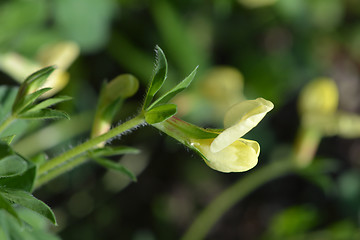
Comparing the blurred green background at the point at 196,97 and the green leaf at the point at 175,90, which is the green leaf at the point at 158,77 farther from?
the blurred green background at the point at 196,97

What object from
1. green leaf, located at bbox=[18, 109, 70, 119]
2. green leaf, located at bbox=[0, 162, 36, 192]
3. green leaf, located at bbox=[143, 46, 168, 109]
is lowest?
green leaf, located at bbox=[0, 162, 36, 192]

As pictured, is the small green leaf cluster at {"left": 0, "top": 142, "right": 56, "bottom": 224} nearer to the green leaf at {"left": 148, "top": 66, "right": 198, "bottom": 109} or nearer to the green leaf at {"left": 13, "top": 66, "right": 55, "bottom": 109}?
the green leaf at {"left": 13, "top": 66, "right": 55, "bottom": 109}

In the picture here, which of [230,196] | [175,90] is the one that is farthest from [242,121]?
[230,196]

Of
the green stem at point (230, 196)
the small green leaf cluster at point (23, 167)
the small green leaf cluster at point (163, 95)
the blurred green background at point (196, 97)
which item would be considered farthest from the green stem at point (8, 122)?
the green stem at point (230, 196)

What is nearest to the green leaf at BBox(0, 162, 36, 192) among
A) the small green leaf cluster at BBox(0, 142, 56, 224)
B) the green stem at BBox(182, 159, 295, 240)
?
the small green leaf cluster at BBox(0, 142, 56, 224)

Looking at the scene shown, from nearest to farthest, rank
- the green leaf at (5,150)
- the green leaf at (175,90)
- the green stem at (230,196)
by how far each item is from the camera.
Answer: the green leaf at (5,150), the green leaf at (175,90), the green stem at (230,196)
